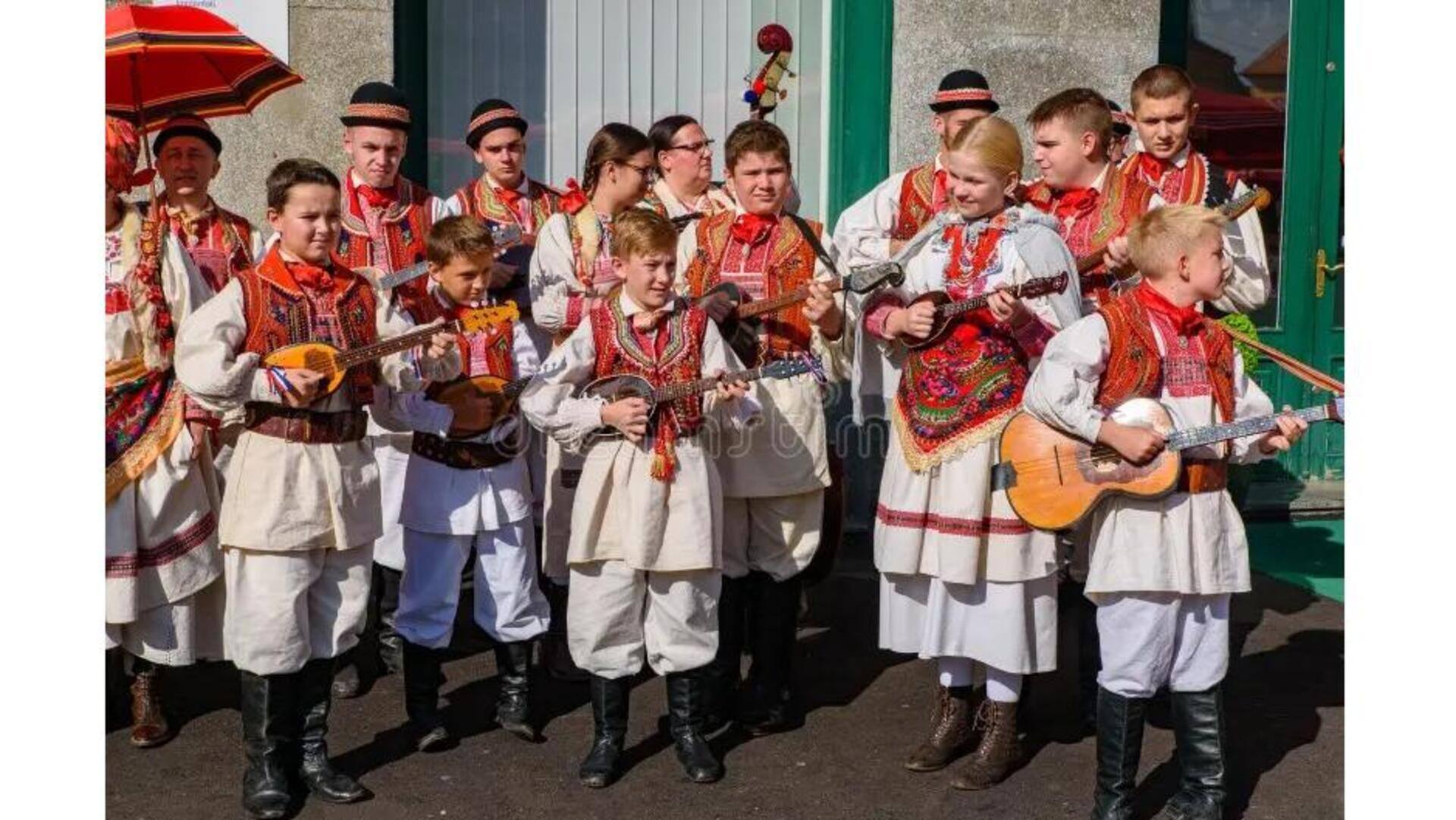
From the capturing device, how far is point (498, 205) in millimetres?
6645

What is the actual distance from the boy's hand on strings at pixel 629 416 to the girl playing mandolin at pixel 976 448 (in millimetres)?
832

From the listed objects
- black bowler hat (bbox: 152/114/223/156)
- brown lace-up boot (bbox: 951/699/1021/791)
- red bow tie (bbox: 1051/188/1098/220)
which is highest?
black bowler hat (bbox: 152/114/223/156)

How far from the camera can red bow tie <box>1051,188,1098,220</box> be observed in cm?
557

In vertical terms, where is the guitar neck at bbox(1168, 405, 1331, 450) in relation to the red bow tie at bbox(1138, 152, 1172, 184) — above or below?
below

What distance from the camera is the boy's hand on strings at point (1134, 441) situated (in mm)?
4543

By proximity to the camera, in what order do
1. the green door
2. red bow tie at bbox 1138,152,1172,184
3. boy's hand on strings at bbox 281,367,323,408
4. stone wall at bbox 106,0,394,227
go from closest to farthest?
boy's hand on strings at bbox 281,367,323,408 → red bow tie at bbox 1138,152,1172,184 → stone wall at bbox 106,0,394,227 → the green door

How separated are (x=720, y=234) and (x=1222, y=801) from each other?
2.36m

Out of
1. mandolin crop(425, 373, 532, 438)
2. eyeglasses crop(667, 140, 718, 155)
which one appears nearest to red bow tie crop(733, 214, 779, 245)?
eyeglasses crop(667, 140, 718, 155)

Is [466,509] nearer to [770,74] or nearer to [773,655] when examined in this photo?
[773,655]

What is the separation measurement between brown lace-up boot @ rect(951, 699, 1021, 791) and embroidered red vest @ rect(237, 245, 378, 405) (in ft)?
6.89

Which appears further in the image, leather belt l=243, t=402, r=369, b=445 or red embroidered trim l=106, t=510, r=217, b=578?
red embroidered trim l=106, t=510, r=217, b=578

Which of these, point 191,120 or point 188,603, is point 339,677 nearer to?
point 188,603

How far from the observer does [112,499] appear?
539cm

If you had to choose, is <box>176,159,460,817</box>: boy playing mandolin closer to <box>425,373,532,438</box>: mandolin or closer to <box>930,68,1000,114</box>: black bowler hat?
<box>425,373,532,438</box>: mandolin
